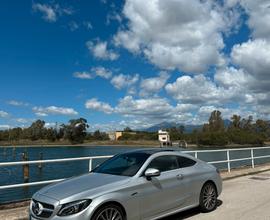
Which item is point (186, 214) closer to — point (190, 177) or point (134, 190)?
point (190, 177)

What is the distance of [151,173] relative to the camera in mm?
6777

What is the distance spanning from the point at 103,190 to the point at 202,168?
10.3 ft

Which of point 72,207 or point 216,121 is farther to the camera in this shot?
point 216,121

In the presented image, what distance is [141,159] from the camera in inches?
287

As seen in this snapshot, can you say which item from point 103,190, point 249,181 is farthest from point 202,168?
point 249,181

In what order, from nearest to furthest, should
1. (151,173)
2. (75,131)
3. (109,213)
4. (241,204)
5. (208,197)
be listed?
(109,213), (151,173), (208,197), (241,204), (75,131)

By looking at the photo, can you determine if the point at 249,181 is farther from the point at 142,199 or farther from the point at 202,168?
the point at 142,199

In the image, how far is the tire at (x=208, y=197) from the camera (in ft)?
27.1

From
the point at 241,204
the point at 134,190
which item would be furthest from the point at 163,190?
the point at 241,204

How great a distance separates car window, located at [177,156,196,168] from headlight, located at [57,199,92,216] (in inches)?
110

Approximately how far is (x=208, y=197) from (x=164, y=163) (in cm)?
161

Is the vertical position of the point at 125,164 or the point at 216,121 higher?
the point at 216,121

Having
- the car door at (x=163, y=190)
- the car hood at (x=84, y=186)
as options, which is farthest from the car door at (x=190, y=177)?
the car hood at (x=84, y=186)

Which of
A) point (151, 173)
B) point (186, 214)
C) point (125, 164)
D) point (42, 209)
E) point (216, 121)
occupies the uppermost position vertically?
point (216, 121)
